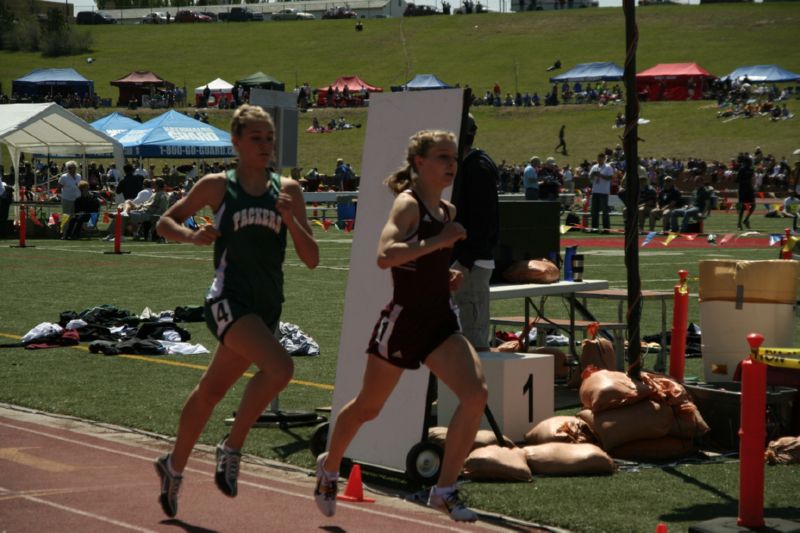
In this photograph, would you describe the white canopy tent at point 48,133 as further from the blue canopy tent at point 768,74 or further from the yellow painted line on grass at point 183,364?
the blue canopy tent at point 768,74

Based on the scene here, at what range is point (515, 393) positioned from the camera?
9078mm

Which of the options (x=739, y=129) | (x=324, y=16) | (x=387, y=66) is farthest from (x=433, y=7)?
(x=739, y=129)

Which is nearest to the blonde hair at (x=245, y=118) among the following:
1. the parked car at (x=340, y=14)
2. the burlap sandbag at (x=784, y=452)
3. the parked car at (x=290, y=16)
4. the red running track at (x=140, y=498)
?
the red running track at (x=140, y=498)

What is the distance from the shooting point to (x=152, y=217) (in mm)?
33594

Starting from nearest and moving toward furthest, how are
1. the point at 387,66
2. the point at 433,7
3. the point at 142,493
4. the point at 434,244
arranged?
1. the point at 434,244
2. the point at 142,493
3. the point at 387,66
4. the point at 433,7

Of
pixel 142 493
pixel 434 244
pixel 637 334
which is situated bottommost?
pixel 142 493

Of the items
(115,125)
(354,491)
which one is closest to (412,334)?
(354,491)

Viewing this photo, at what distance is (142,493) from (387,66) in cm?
10883

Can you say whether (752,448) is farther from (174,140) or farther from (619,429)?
(174,140)

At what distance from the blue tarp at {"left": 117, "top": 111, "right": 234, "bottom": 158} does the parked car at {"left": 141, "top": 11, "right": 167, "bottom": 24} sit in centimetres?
11212

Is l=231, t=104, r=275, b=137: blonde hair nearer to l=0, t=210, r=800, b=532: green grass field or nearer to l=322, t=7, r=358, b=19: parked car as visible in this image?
l=0, t=210, r=800, b=532: green grass field

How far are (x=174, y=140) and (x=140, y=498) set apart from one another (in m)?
36.1

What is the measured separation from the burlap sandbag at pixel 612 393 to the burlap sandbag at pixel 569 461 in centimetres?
46

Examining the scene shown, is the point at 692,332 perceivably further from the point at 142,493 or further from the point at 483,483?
the point at 142,493
